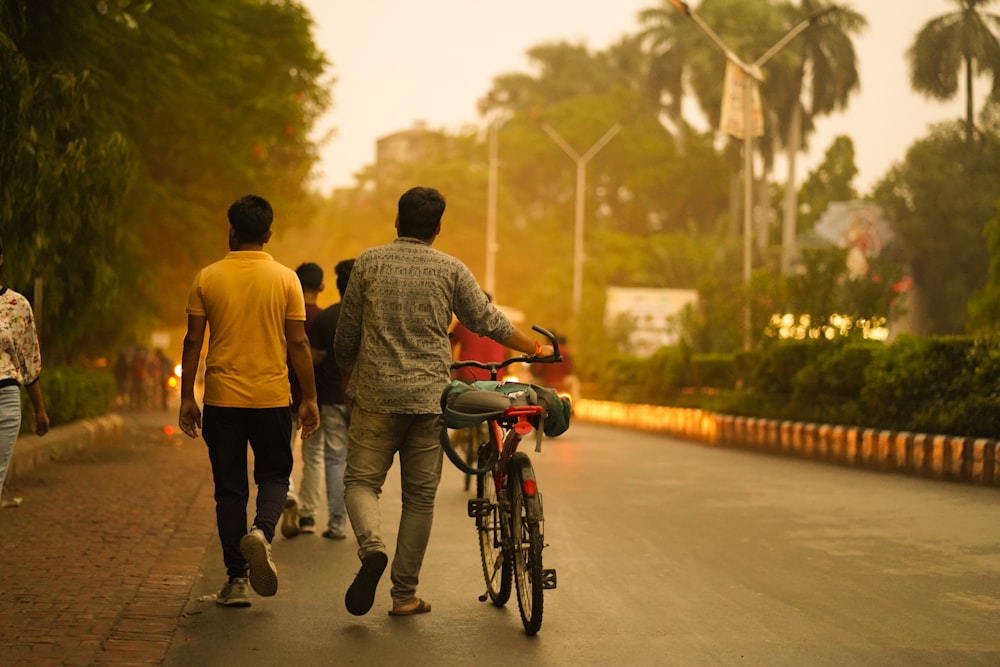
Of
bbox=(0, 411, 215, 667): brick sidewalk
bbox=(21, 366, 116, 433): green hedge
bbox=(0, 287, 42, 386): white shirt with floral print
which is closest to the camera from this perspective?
bbox=(0, 411, 215, 667): brick sidewalk

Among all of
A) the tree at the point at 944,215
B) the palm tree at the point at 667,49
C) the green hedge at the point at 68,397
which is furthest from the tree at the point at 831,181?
the green hedge at the point at 68,397

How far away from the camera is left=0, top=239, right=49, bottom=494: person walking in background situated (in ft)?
26.7

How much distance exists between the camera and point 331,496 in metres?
10.7

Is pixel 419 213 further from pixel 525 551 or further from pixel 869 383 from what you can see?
pixel 869 383

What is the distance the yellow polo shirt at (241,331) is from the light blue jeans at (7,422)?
134cm

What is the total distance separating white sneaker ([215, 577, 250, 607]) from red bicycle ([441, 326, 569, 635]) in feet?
4.06


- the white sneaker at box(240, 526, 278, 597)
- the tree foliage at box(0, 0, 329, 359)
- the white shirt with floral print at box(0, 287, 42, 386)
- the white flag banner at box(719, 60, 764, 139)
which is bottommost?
the white sneaker at box(240, 526, 278, 597)

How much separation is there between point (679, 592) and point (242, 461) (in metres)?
2.38

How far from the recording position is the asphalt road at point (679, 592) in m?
6.57

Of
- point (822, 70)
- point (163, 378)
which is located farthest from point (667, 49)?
point (163, 378)

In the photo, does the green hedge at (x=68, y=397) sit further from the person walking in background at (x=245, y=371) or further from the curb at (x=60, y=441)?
the person walking in background at (x=245, y=371)

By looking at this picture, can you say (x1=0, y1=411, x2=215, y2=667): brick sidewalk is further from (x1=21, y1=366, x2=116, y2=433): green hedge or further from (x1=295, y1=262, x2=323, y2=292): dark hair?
(x1=21, y1=366, x2=116, y2=433): green hedge

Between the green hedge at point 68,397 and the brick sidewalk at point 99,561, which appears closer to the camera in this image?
the brick sidewalk at point 99,561

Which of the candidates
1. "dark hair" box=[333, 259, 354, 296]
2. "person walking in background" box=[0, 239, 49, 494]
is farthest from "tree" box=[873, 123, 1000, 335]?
"person walking in background" box=[0, 239, 49, 494]
